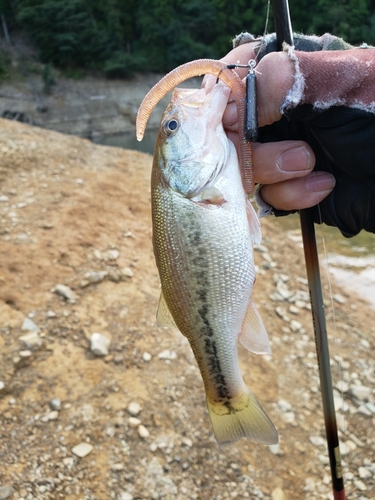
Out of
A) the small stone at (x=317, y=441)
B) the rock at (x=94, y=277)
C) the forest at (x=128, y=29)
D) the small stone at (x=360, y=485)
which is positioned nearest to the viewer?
the small stone at (x=360, y=485)

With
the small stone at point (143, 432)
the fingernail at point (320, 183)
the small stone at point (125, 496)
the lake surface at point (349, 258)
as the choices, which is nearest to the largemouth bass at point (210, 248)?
the fingernail at point (320, 183)

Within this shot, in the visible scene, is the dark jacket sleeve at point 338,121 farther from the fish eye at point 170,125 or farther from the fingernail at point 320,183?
the fish eye at point 170,125

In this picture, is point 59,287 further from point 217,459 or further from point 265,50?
point 265,50

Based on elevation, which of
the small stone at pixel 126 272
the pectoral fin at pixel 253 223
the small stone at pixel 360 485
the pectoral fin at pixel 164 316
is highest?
the pectoral fin at pixel 253 223

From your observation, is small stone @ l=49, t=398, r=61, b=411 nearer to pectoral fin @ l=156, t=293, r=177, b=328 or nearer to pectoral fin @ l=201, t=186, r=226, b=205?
pectoral fin @ l=156, t=293, r=177, b=328

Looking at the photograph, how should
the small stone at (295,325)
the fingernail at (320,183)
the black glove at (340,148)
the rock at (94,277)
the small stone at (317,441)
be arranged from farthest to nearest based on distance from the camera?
the small stone at (295,325), the rock at (94,277), the small stone at (317,441), the fingernail at (320,183), the black glove at (340,148)

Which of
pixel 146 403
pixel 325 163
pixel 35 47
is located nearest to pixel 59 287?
pixel 146 403

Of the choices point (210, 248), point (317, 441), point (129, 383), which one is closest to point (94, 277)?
point (129, 383)
